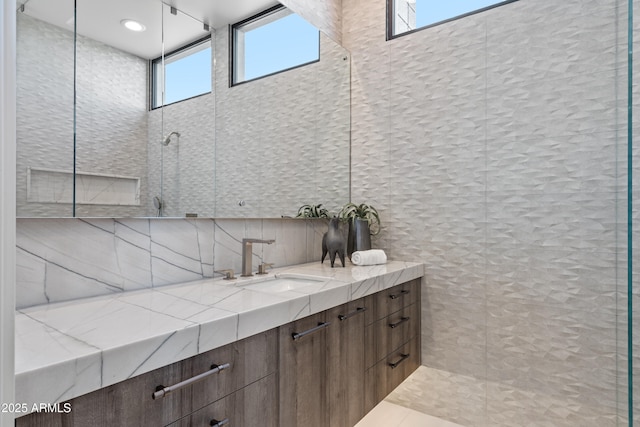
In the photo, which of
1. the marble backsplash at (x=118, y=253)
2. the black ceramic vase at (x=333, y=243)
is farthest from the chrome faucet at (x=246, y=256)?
the black ceramic vase at (x=333, y=243)

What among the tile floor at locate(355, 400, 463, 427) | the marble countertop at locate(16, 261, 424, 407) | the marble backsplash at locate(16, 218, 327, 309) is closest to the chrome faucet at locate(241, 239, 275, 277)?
the marble backsplash at locate(16, 218, 327, 309)

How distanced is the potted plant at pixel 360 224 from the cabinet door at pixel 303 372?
2.93 feet

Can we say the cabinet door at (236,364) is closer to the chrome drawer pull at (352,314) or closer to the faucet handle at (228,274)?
the chrome drawer pull at (352,314)

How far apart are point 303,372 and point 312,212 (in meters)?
1.19

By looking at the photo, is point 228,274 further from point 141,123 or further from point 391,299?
point 391,299

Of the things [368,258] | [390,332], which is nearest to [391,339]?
[390,332]

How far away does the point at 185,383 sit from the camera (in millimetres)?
895

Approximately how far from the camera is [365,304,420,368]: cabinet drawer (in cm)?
172

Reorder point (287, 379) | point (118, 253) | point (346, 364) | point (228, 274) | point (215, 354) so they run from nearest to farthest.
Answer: point (215, 354)
point (287, 379)
point (118, 253)
point (346, 364)
point (228, 274)

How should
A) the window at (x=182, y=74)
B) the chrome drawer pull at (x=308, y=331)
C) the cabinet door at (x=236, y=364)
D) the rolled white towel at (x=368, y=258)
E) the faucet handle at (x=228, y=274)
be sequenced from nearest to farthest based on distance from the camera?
the cabinet door at (x=236, y=364), the chrome drawer pull at (x=308, y=331), the window at (x=182, y=74), the faucet handle at (x=228, y=274), the rolled white towel at (x=368, y=258)

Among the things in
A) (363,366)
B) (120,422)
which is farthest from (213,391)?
(363,366)

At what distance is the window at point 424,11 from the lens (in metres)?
2.12

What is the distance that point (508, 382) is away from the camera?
1.97 m

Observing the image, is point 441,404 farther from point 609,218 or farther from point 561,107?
point 561,107
